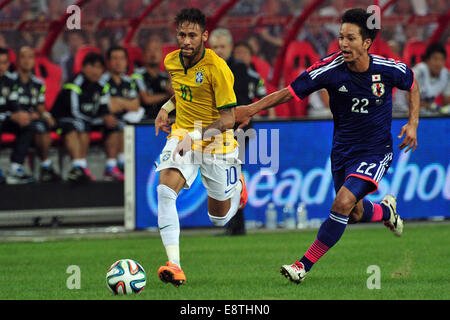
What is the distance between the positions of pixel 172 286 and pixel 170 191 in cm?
72

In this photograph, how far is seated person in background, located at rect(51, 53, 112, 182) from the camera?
1322 centimetres

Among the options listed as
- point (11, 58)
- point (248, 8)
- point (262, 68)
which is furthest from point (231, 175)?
point (248, 8)

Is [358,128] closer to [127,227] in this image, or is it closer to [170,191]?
[170,191]

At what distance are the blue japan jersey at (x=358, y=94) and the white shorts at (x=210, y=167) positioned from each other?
0.92m

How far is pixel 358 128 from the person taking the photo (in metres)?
7.99

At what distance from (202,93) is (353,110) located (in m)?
1.22

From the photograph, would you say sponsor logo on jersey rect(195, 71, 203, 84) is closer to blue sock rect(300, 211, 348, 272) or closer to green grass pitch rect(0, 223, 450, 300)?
blue sock rect(300, 211, 348, 272)

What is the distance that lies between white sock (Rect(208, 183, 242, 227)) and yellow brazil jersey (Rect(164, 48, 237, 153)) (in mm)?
693

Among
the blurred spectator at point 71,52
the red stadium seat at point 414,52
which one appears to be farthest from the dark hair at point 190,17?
the blurred spectator at point 71,52

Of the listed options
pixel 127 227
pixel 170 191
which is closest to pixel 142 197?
pixel 127 227

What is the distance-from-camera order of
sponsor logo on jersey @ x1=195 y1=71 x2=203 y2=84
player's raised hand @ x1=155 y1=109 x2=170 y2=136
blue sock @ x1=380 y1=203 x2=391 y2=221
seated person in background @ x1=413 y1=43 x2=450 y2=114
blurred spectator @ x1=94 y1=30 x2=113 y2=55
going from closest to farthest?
sponsor logo on jersey @ x1=195 y1=71 x2=203 y2=84 → player's raised hand @ x1=155 y1=109 x2=170 y2=136 → blue sock @ x1=380 y1=203 x2=391 y2=221 → seated person in background @ x1=413 y1=43 x2=450 y2=114 → blurred spectator @ x1=94 y1=30 x2=113 y2=55

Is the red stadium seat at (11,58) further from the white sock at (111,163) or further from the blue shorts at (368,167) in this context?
the blue shorts at (368,167)

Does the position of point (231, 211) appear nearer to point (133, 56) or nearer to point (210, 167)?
point (210, 167)

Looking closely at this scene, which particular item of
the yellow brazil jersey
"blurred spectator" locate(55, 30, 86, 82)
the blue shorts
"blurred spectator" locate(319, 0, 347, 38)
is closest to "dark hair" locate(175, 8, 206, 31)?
the yellow brazil jersey
